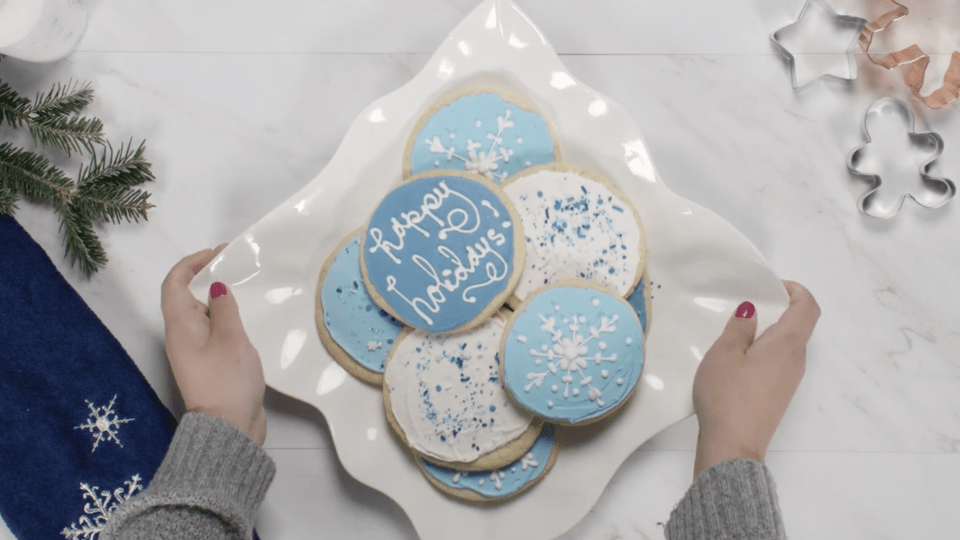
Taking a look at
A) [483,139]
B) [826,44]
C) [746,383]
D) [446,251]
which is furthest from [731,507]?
[826,44]

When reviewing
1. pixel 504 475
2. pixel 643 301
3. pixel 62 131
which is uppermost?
pixel 62 131

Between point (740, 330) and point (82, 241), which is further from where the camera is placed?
point (82, 241)

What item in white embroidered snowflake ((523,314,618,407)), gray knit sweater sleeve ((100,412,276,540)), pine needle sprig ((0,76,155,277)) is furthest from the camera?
pine needle sprig ((0,76,155,277))

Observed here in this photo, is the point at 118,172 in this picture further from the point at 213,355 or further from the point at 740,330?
the point at 740,330

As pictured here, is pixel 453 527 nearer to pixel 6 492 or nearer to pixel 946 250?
pixel 6 492

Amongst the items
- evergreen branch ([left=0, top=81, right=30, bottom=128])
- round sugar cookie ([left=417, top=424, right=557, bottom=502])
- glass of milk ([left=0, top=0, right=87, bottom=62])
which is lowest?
round sugar cookie ([left=417, top=424, right=557, bottom=502])

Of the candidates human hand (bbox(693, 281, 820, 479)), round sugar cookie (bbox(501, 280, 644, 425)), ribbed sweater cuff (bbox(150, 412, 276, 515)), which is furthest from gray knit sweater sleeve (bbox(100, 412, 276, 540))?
human hand (bbox(693, 281, 820, 479))

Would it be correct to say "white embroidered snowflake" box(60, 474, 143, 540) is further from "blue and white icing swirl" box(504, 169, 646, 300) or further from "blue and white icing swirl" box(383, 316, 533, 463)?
"blue and white icing swirl" box(504, 169, 646, 300)
